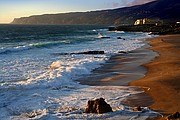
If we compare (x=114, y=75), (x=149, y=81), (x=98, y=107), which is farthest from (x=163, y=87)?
(x=98, y=107)

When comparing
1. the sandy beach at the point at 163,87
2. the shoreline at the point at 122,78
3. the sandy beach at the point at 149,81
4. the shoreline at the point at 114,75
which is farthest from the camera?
the shoreline at the point at 114,75

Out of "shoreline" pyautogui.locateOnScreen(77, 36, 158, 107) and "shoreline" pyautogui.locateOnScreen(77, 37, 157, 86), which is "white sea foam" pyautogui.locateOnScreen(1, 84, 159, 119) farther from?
"shoreline" pyautogui.locateOnScreen(77, 37, 157, 86)

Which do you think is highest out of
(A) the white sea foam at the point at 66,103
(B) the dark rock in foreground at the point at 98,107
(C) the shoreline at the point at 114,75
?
(B) the dark rock in foreground at the point at 98,107

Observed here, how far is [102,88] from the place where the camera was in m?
13.8

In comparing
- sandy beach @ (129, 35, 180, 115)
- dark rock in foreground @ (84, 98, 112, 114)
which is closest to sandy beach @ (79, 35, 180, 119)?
sandy beach @ (129, 35, 180, 115)

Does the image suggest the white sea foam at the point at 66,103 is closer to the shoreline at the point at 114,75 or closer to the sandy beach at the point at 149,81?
the sandy beach at the point at 149,81

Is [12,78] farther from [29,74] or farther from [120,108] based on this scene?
[120,108]

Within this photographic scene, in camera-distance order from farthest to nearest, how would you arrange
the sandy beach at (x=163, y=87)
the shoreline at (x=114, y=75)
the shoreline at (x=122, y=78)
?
the shoreline at (x=114, y=75), the shoreline at (x=122, y=78), the sandy beach at (x=163, y=87)

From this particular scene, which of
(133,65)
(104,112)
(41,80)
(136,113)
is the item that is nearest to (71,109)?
(104,112)

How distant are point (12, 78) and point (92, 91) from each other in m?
4.93

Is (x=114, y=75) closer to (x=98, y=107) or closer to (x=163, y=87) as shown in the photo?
(x=163, y=87)

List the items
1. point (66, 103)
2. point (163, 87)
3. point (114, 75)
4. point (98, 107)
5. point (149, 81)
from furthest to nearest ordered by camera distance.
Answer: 1. point (114, 75)
2. point (149, 81)
3. point (163, 87)
4. point (66, 103)
5. point (98, 107)

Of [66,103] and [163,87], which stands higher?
[66,103]

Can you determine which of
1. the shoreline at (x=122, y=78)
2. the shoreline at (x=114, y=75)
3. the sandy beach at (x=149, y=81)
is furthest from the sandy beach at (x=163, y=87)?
the shoreline at (x=114, y=75)
